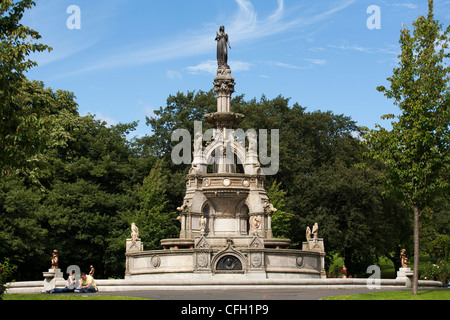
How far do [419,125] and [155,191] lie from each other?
102 feet

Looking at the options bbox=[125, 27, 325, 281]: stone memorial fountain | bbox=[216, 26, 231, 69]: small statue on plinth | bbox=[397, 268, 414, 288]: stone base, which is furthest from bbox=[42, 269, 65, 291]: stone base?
bbox=[216, 26, 231, 69]: small statue on plinth

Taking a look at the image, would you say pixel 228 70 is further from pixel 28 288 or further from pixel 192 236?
pixel 28 288

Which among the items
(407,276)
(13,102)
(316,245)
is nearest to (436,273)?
(407,276)

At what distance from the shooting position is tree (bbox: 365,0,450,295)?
25516 millimetres

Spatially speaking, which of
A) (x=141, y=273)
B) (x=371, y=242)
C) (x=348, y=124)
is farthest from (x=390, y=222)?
(x=141, y=273)

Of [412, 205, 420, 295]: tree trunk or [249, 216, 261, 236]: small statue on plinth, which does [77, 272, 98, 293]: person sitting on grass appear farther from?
[249, 216, 261, 236]: small statue on plinth

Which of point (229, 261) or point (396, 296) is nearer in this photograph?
point (396, 296)

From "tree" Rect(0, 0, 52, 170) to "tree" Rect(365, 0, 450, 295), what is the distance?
46.4 ft

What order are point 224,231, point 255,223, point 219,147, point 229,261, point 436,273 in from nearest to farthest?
point 229,261
point 436,273
point 255,223
point 224,231
point 219,147

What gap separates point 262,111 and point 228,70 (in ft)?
56.2

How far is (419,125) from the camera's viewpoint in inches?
995

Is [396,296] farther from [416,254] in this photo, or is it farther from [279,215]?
[279,215]

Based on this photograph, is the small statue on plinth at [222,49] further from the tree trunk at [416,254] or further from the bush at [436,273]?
the tree trunk at [416,254]

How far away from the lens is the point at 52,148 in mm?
53812
